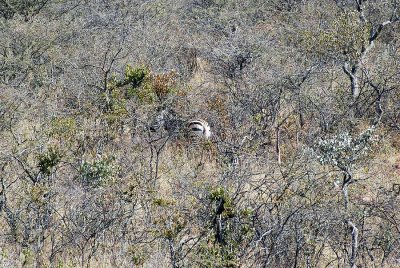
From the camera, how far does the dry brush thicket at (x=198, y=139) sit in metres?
5.76

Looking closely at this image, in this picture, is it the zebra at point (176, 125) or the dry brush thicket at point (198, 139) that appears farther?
the zebra at point (176, 125)

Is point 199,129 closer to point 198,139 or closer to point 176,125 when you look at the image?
point 198,139

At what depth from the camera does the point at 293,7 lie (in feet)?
53.2

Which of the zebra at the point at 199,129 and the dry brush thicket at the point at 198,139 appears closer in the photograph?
the dry brush thicket at the point at 198,139

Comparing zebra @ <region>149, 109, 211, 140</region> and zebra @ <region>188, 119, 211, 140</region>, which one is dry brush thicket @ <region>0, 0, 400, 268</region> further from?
zebra @ <region>188, 119, 211, 140</region>

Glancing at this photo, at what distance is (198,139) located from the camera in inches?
360

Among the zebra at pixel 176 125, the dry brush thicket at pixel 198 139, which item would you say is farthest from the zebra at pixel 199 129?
the dry brush thicket at pixel 198 139

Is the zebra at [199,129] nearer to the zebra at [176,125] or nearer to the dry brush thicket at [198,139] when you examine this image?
the zebra at [176,125]

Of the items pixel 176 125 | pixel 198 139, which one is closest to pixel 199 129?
pixel 198 139

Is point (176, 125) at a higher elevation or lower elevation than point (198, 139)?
higher

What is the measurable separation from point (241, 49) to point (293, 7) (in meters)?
4.85

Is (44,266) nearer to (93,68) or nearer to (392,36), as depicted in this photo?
(93,68)

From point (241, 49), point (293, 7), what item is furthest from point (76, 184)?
point (293, 7)

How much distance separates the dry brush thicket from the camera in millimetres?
5762
